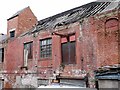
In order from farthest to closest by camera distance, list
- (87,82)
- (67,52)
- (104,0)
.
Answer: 1. (104,0)
2. (67,52)
3. (87,82)

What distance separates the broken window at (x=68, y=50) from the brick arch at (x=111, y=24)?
125 inches

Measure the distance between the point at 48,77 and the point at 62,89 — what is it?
501cm

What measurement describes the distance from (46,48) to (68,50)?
2.74m

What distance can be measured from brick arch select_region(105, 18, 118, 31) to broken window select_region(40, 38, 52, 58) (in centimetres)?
595

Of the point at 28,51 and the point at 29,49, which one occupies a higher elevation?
the point at 29,49

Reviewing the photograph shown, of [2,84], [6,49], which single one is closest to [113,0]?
[6,49]

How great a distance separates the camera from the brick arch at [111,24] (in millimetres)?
14816

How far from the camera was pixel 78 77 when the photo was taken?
16.3m

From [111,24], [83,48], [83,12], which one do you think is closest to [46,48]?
[83,12]

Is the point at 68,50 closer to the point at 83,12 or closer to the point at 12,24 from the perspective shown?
the point at 83,12

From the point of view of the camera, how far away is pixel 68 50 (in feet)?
58.7

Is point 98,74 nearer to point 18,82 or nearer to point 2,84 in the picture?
point 18,82

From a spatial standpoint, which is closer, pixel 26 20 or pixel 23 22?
pixel 23 22

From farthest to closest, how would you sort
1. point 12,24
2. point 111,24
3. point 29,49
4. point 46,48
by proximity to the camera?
point 12,24 → point 29,49 → point 46,48 → point 111,24
